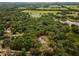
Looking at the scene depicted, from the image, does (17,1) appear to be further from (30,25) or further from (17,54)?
(17,54)

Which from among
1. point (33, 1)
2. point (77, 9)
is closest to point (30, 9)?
point (33, 1)

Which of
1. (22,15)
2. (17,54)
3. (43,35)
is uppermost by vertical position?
(22,15)

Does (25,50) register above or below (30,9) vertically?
below

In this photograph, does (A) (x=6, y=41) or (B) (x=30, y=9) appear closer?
(A) (x=6, y=41)

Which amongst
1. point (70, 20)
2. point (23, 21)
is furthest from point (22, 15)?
point (70, 20)

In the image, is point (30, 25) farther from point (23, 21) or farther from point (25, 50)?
point (25, 50)

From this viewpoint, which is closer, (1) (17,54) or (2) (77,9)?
(1) (17,54)

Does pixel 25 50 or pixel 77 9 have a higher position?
pixel 77 9
